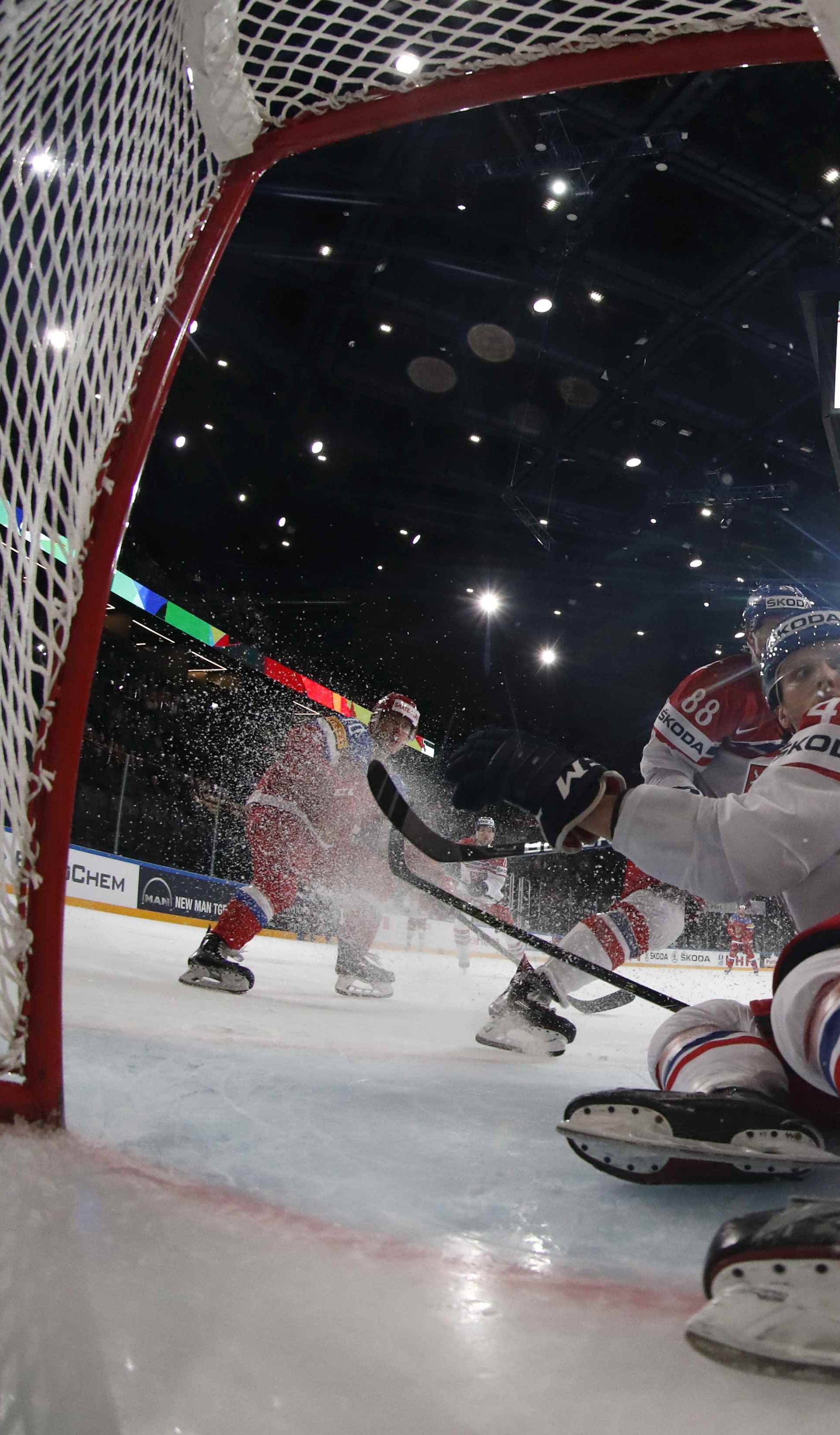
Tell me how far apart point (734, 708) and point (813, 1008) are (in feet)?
5.15

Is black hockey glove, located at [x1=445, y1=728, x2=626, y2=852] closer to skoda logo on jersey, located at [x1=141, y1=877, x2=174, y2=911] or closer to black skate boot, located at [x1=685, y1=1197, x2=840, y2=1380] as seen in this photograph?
black skate boot, located at [x1=685, y1=1197, x2=840, y2=1380]

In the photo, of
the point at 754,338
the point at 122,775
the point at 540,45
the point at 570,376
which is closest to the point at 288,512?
the point at 570,376

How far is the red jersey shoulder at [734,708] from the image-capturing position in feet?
7.43

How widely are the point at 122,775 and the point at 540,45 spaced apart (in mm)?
6545

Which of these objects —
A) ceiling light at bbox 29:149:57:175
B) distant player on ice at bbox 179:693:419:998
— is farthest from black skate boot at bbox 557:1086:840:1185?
distant player on ice at bbox 179:693:419:998

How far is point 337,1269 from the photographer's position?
23.2 inches

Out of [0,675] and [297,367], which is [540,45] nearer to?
[0,675]

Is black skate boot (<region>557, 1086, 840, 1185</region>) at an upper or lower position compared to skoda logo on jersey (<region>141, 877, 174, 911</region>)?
upper

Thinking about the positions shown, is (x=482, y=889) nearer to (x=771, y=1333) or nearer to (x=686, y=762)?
(x=686, y=762)

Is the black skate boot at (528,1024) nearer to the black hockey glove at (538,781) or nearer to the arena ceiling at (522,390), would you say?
the black hockey glove at (538,781)

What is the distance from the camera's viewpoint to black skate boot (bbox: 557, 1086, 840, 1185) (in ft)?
2.46

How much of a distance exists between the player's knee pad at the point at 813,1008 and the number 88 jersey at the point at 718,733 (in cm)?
141

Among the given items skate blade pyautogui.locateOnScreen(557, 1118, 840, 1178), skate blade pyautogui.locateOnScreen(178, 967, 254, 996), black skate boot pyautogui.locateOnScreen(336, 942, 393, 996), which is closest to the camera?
skate blade pyautogui.locateOnScreen(557, 1118, 840, 1178)

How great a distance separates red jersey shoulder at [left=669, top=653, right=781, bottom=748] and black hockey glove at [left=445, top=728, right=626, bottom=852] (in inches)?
53.2
